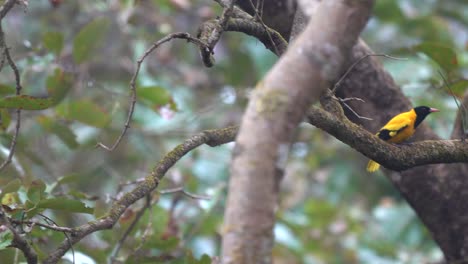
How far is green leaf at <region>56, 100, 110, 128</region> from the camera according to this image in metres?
4.00

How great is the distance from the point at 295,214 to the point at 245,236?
5039 mm

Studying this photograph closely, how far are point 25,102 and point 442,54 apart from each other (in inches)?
83.5

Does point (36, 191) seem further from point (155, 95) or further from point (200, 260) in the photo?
point (155, 95)

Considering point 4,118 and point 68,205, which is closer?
point 68,205

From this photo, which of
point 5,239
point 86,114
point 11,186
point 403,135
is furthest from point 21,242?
point 86,114

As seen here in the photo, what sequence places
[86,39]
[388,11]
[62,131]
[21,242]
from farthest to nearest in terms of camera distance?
[388,11]
[86,39]
[62,131]
[21,242]

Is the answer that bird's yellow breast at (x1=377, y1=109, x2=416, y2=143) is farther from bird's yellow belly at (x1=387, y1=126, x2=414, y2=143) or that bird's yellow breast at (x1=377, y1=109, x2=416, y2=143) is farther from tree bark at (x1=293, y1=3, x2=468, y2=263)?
tree bark at (x1=293, y1=3, x2=468, y2=263)

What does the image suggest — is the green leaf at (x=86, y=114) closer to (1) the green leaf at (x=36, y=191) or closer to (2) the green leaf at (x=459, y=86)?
(1) the green leaf at (x=36, y=191)

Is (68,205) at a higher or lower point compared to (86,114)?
lower

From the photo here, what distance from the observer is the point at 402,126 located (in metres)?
3.38

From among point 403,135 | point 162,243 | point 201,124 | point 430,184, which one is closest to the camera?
point 162,243

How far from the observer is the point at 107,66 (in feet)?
22.4

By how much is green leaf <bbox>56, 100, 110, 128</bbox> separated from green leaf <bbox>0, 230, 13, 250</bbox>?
1.68 m

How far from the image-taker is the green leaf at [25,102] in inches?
103
